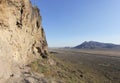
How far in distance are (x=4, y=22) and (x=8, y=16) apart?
3.00ft

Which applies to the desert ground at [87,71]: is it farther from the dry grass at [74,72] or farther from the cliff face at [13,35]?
the cliff face at [13,35]

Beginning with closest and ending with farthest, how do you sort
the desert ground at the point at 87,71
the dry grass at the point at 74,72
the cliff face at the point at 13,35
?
1. the cliff face at the point at 13,35
2. the dry grass at the point at 74,72
3. the desert ground at the point at 87,71

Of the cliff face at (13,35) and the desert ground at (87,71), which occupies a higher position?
the cliff face at (13,35)

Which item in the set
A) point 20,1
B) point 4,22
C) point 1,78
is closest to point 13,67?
point 1,78

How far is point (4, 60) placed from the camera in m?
11.1

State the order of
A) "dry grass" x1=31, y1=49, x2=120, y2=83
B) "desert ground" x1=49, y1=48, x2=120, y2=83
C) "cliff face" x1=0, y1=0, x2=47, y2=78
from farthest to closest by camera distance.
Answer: "desert ground" x1=49, y1=48, x2=120, y2=83 → "dry grass" x1=31, y1=49, x2=120, y2=83 → "cliff face" x1=0, y1=0, x2=47, y2=78

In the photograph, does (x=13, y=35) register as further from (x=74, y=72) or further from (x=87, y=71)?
(x=87, y=71)

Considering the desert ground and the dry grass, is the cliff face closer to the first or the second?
the dry grass

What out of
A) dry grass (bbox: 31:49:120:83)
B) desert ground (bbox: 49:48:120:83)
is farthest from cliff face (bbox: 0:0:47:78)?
desert ground (bbox: 49:48:120:83)

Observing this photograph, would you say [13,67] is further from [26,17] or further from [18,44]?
[26,17]

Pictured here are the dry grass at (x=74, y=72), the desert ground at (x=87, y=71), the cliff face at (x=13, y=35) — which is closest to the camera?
the cliff face at (x=13, y=35)

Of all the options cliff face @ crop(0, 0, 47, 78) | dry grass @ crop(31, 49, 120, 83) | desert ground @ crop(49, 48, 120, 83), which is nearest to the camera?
cliff face @ crop(0, 0, 47, 78)

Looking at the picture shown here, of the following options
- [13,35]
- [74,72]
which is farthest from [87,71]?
[13,35]

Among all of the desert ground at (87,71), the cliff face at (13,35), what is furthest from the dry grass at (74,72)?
the cliff face at (13,35)
